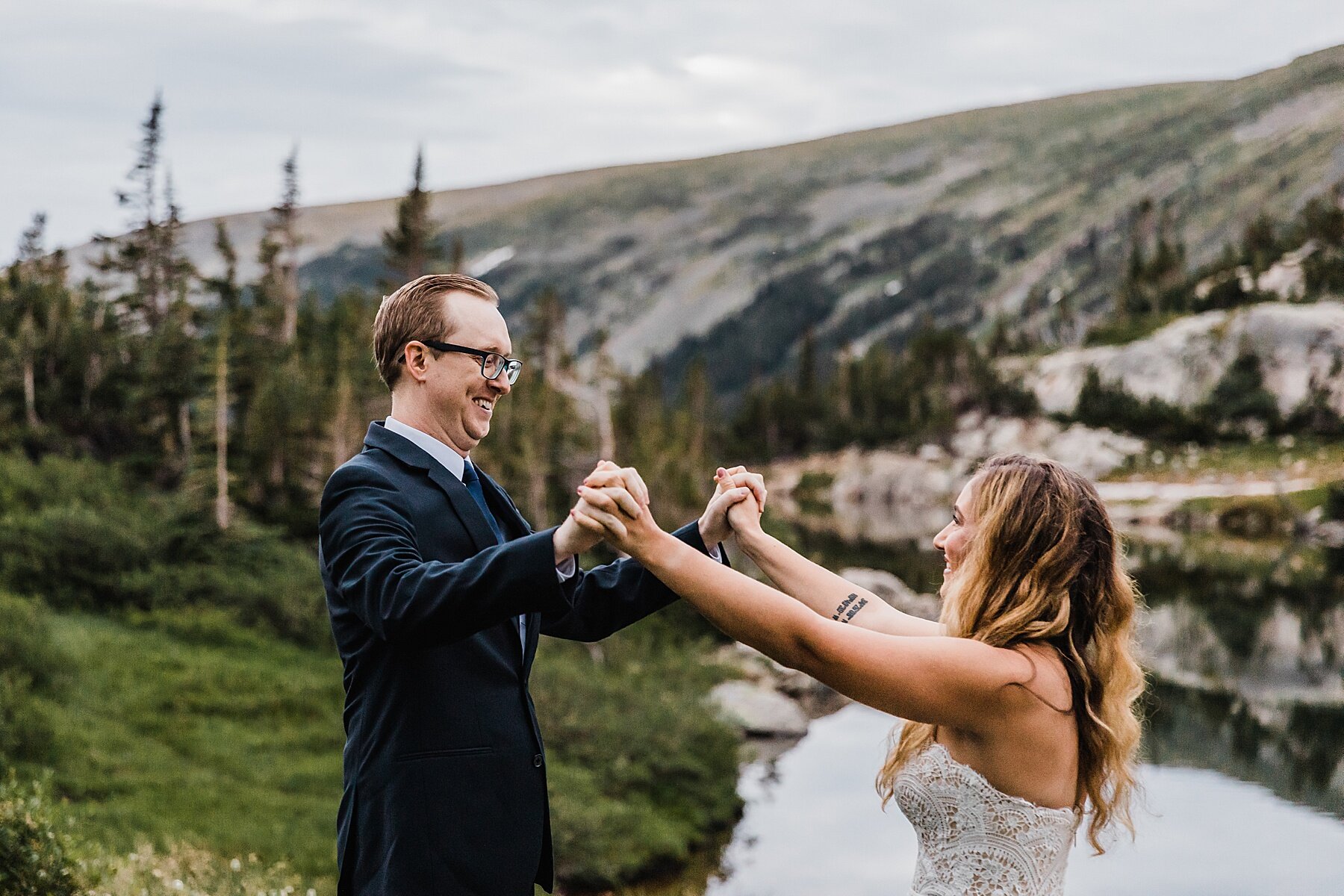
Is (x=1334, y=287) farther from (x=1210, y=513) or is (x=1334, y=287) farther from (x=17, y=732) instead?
(x=17, y=732)

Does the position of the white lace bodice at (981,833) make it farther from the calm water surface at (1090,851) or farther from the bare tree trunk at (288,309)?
the bare tree trunk at (288,309)

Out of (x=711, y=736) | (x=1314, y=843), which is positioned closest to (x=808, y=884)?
(x=711, y=736)

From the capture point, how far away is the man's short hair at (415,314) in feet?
10.8

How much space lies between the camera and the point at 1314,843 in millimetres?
18672

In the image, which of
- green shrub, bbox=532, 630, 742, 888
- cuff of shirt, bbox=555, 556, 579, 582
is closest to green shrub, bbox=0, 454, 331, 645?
green shrub, bbox=532, 630, 742, 888

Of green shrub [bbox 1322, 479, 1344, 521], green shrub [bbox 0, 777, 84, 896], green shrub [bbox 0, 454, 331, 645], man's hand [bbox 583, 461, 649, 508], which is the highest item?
man's hand [bbox 583, 461, 649, 508]

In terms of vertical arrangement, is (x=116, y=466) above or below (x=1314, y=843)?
above

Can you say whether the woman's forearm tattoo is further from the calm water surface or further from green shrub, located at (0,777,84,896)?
the calm water surface

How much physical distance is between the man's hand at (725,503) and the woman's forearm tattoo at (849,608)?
0.40 m

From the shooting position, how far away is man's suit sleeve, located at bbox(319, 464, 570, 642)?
264 centimetres

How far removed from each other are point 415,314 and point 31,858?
4.22m

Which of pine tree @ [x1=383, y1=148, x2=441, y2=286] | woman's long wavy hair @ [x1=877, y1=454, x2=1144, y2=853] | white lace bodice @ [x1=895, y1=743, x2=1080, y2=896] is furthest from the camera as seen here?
pine tree @ [x1=383, y1=148, x2=441, y2=286]

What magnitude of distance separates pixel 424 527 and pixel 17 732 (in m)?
14.9

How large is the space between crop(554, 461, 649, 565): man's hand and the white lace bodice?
3.86 ft
